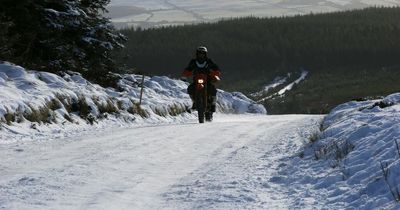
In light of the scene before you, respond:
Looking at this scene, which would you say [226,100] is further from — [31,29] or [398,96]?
[398,96]

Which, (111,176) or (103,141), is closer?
(111,176)

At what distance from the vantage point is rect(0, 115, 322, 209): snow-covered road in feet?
17.6

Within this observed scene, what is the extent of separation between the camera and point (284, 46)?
122 metres

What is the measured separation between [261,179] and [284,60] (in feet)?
379

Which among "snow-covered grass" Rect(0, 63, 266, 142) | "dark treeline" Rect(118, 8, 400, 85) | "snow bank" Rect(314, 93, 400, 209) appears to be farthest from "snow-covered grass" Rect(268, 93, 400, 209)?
"dark treeline" Rect(118, 8, 400, 85)

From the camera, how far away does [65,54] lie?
17.2 meters

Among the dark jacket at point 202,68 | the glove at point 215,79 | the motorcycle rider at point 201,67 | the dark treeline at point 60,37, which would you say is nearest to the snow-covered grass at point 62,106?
the dark treeline at point 60,37

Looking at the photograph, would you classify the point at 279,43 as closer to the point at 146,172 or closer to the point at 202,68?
the point at 202,68

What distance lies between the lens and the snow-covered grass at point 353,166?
5.16 metres

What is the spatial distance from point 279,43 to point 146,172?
117596 mm

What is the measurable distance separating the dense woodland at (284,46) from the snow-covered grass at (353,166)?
308ft

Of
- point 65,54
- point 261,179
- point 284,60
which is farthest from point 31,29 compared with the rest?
point 284,60

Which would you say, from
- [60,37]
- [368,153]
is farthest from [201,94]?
[368,153]

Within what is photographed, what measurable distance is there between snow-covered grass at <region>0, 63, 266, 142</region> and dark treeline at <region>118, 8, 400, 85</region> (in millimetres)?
97932
